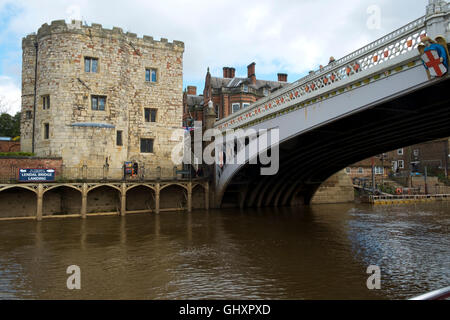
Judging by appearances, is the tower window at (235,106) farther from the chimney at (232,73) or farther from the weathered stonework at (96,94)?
the weathered stonework at (96,94)

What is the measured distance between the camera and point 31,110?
25.8m

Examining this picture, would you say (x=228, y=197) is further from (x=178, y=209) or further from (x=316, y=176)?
(x=316, y=176)

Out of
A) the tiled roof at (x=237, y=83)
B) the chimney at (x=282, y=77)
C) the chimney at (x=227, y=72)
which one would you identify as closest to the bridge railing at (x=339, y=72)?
the tiled roof at (x=237, y=83)

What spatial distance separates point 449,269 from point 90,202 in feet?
69.3

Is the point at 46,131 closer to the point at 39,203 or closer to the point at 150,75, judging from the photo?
the point at 39,203

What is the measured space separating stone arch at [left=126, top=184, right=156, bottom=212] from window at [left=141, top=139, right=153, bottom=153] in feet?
9.79

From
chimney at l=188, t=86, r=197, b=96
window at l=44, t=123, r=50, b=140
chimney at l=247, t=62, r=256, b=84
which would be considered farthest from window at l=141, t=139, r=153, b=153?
chimney at l=188, t=86, r=197, b=96

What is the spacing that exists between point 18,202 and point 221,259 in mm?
16333

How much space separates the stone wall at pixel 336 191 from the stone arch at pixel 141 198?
16784 mm

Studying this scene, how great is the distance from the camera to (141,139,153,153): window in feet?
89.8

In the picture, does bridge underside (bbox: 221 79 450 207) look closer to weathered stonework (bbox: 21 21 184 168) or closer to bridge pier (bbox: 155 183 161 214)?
bridge pier (bbox: 155 183 161 214)

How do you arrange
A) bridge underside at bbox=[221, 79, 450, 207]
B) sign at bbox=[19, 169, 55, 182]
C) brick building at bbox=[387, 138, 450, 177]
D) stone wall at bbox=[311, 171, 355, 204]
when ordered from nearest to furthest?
1. bridge underside at bbox=[221, 79, 450, 207]
2. sign at bbox=[19, 169, 55, 182]
3. stone wall at bbox=[311, 171, 355, 204]
4. brick building at bbox=[387, 138, 450, 177]

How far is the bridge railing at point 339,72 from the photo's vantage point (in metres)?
10.7

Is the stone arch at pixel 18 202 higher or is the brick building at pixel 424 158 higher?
the brick building at pixel 424 158
